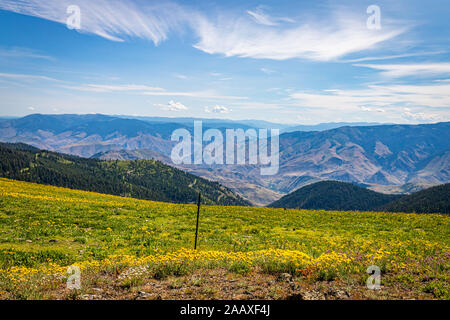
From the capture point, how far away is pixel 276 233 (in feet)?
68.2

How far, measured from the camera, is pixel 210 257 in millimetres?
13578

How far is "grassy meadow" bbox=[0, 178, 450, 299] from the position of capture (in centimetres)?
1001

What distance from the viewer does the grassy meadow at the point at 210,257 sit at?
32.8ft

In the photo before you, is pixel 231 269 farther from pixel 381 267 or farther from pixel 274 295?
pixel 381 267

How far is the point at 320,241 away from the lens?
17859mm

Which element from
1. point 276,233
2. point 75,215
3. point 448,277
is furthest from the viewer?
point 75,215
